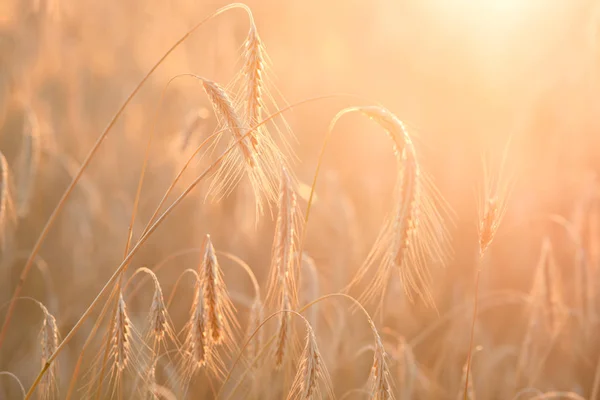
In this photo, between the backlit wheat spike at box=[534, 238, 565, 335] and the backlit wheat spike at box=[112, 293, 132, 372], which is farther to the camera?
the backlit wheat spike at box=[534, 238, 565, 335]

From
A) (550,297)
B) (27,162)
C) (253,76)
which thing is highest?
(27,162)

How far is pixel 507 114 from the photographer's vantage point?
15.4 ft

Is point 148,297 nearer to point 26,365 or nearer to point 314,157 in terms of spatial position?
point 26,365

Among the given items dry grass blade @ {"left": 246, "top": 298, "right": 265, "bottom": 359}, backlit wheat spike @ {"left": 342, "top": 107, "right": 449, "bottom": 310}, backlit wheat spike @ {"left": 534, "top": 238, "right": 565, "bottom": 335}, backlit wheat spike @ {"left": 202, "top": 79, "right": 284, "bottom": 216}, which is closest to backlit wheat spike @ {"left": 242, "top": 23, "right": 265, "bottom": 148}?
backlit wheat spike @ {"left": 202, "top": 79, "right": 284, "bottom": 216}

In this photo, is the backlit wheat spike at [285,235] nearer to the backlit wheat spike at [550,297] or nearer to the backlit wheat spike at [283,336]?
the backlit wheat spike at [283,336]

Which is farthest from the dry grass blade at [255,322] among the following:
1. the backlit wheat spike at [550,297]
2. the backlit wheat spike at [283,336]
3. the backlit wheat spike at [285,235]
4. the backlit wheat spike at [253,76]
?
the backlit wheat spike at [550,297]

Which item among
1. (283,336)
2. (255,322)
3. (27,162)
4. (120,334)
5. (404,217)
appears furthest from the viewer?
(27,162)

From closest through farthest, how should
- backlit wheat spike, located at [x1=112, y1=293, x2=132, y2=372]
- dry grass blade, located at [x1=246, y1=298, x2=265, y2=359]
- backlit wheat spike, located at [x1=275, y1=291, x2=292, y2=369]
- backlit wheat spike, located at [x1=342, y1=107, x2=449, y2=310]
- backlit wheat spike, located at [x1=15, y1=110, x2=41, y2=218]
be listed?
backlit wheat spike, located at [x1=342, y1=107, x2=449, y2=310], backlit wheat spike, located at [x1=112, y1=293, x2=132, y2=372], backlit wheat spike, located at [x1=275, y1=291, x2=292, y2=369], dry grass blade, located at [x1=246, y1=298, x2=265, y2=359], backlit wheat spike, located at [x1=15, y1=110, x2=41, y2=218]

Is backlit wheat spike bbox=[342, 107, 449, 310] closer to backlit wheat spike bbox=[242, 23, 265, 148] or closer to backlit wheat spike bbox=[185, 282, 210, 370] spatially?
backlit wheat spike bbox=[242, 23, 265, 148]

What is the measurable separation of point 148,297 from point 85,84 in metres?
2.32

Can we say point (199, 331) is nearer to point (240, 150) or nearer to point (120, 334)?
point (120, 334)

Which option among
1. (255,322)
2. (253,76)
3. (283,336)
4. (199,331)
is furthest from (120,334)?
(253,76)

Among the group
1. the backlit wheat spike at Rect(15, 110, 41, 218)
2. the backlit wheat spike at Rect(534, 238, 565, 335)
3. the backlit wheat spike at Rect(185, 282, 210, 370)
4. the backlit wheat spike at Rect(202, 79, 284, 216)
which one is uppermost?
the backlit wheat spike at Rect(15, 110, 41, 218)

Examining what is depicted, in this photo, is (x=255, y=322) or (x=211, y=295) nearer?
(x=211, y=295)
